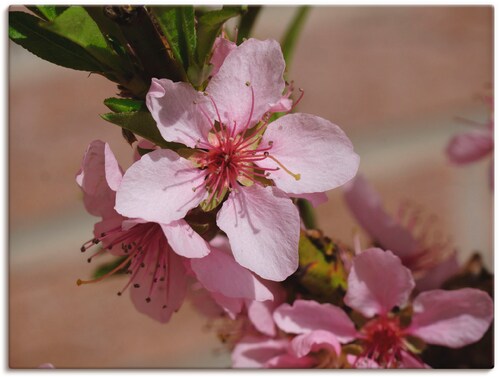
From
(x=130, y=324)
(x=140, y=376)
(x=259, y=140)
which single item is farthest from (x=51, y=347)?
(x=259, y=140)

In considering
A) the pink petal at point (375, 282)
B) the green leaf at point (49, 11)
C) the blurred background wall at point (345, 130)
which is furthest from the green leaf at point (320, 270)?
the blurred background wall at point (345, 130)

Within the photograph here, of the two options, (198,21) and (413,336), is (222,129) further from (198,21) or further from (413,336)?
(413,336)

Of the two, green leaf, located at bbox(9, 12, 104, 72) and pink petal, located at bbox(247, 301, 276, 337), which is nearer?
green leaf, located at bbox(9, 12, 104, 72)

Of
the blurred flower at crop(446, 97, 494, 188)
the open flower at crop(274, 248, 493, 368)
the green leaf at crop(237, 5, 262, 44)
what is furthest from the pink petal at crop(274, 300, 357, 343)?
the blurred flower at crop(446, 97, 494, 188)

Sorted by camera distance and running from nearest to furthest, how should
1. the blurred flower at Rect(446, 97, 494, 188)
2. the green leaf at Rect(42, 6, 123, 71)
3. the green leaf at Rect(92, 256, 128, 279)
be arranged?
the green leaf at Rect(42, 6, 123, 71) < the green leaf at Rect(92, 256, 128, 279) < the blurred flower at Rect(446, 97, 494, 188)

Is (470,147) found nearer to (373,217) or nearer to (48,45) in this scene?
(373,217)

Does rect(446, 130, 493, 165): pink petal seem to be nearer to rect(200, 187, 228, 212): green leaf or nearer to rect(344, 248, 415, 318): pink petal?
rect(344, 248, 415, 318): pink petal
